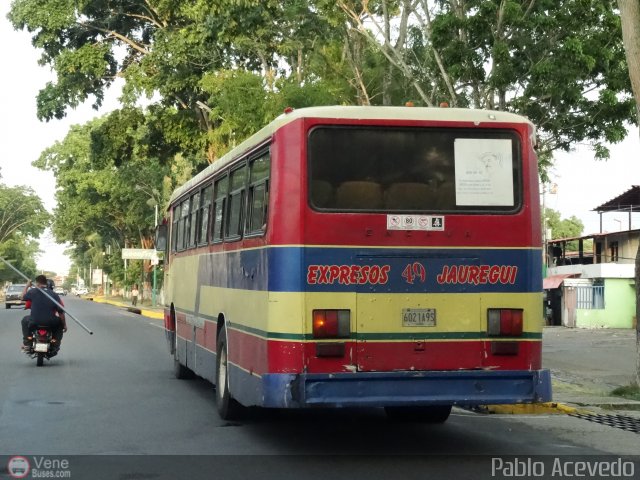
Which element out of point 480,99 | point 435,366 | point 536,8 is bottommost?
point 435,366

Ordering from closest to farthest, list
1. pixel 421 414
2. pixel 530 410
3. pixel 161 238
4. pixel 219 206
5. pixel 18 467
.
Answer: pixel 18 467 < pixel 421 414 < pixel 219 206 < pixel 530 410 < pixel 161 238

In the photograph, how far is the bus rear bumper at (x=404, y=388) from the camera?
373 inches

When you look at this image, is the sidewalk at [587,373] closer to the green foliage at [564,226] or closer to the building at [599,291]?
the building at [599,291]

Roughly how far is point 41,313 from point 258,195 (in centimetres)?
1034

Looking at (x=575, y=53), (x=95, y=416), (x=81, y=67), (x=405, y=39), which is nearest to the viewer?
(x=95, y=416)

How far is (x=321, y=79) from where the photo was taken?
32.2 m

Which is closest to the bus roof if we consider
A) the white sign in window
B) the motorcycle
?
the white sign in window

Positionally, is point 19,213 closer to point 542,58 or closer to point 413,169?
point 542,58

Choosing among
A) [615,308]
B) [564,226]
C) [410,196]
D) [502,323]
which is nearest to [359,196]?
[410,196]

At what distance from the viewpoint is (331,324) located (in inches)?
377

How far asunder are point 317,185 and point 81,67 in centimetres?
3301

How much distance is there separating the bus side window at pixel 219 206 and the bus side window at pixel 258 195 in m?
1.78

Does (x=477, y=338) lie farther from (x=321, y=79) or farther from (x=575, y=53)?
(x=321, y=79)

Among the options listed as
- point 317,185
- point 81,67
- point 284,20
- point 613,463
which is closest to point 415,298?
point 317,185
